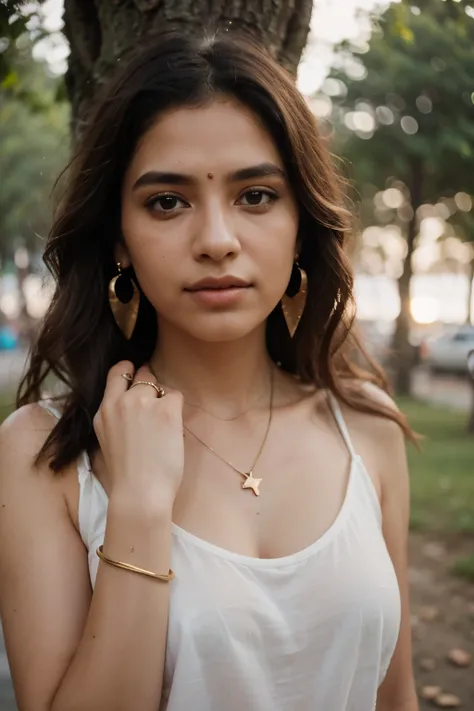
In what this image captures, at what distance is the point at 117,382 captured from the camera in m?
1.68

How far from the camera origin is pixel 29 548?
4.84ft

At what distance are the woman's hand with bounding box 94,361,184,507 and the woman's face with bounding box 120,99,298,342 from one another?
0.20 meters

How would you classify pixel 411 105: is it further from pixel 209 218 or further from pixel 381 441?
pixel 209 218

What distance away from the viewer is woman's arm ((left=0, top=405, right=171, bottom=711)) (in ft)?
4.47

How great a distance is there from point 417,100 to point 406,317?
706 cm

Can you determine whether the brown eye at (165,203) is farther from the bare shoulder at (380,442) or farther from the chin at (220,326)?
the bare shoulder at (380,442)

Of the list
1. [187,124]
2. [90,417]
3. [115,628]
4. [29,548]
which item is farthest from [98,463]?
[187,124]

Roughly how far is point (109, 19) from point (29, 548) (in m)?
1.56

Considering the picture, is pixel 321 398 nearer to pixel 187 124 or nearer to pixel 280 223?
pixel 280 223

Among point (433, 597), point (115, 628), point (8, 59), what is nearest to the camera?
point (115, 628)

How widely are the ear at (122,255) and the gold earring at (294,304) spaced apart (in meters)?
0.47

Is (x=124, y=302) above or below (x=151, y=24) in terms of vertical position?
below

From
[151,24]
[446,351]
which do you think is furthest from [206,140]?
[446,351]

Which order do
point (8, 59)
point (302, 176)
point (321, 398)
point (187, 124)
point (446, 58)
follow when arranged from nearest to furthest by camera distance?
1. point (187, 124)
2. point (302, 176)
3. point (321, 398)
4. point (8, 59)
5. point (446, 58)
